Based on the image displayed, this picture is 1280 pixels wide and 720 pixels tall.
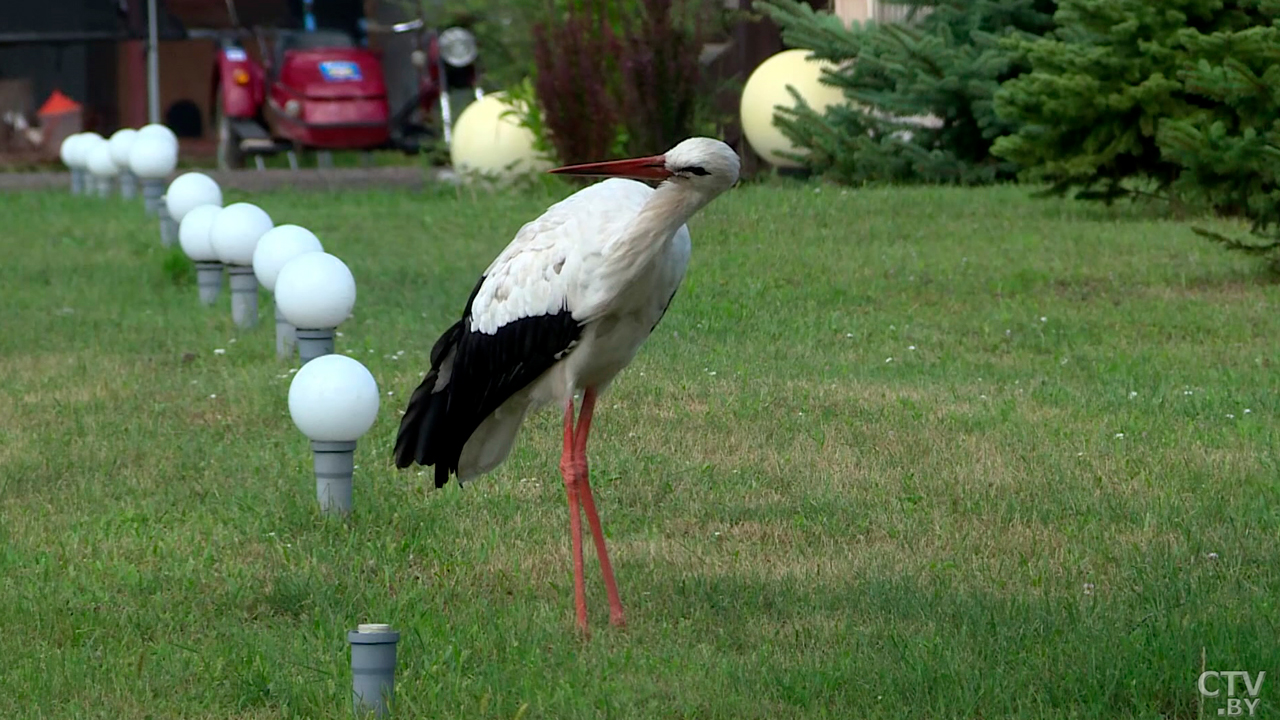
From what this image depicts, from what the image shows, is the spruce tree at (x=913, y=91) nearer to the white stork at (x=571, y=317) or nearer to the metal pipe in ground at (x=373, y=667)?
the white stork at (x=571, y=317)

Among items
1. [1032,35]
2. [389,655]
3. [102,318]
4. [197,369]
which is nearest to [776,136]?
[1032,35]

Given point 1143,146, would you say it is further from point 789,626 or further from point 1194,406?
point 789,626

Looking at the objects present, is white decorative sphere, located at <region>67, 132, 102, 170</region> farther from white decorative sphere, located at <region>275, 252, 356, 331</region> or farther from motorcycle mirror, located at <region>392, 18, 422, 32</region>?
white decorative sphere, located at <region>275, 252, 356, 331</region>

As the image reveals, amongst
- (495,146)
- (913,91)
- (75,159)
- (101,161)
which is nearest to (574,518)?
(913,91)

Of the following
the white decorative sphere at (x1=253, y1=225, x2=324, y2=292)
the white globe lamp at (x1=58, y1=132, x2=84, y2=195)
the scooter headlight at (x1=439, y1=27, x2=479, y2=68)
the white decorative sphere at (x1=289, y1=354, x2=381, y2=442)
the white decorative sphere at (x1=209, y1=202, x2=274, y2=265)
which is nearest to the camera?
the white decorative sphere at (x1=289, y1=354, x2=381, y2=442)

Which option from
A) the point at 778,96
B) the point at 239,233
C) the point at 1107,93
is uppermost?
the point at 1107,93

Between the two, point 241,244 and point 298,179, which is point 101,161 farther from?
point 241,244

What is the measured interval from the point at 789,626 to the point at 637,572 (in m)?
0.70

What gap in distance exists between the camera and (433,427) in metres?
5.42

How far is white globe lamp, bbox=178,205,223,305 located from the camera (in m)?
9.96

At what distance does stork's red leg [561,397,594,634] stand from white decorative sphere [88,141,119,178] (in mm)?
11959

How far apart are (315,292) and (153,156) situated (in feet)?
23.1

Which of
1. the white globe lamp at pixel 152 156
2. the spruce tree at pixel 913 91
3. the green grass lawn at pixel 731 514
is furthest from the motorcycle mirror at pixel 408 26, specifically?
the green grass lawn at pixel 731 514

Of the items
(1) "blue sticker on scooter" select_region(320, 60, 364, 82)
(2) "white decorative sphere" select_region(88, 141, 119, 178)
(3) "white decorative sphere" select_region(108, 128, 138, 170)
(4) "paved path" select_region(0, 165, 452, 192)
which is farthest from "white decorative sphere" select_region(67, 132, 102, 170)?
(1) "blue sticker on scooter" select_region(320, 60, 364, 82)
